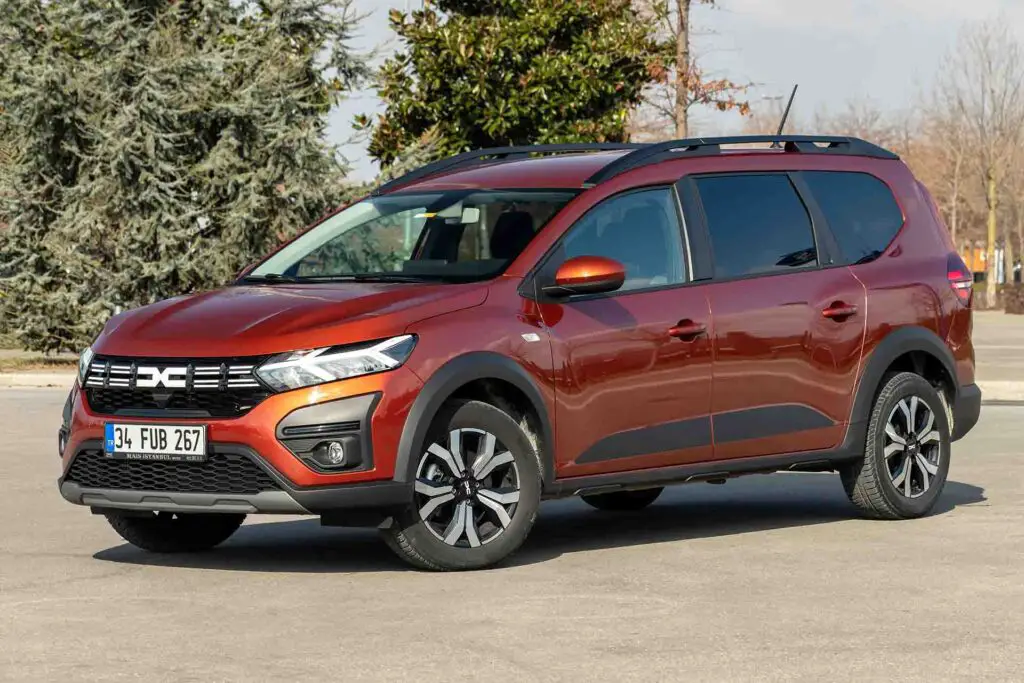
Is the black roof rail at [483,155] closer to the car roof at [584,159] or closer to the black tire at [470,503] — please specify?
→ the car roof at [584,159]

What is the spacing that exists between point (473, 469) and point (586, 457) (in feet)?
2.17

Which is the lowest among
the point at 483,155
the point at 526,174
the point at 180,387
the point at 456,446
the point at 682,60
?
the point at 456,446

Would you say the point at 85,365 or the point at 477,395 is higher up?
the point at 85,365

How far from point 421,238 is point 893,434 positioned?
8.88 feet

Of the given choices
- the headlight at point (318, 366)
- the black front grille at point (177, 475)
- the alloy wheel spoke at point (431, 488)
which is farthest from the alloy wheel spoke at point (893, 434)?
the black front grille at point (177, 475)

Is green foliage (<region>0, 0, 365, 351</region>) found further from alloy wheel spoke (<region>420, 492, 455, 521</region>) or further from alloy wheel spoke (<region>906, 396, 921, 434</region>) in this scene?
alloy wheel spoke (<region>420, 492, 455, 521</region>)

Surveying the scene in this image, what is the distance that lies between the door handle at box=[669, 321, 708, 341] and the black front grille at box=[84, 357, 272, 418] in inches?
82.2

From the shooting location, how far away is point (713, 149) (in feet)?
32.3

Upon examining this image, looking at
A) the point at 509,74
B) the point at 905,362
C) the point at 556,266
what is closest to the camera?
the point at 556,266

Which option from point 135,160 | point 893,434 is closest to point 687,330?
point 893,434

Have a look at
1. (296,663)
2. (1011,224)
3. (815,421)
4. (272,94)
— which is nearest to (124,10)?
(272,94)

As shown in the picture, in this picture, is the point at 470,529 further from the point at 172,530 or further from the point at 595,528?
the point at 595,528

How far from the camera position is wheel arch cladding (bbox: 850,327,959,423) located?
396 inches

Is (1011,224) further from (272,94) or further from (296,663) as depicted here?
(296,663)
